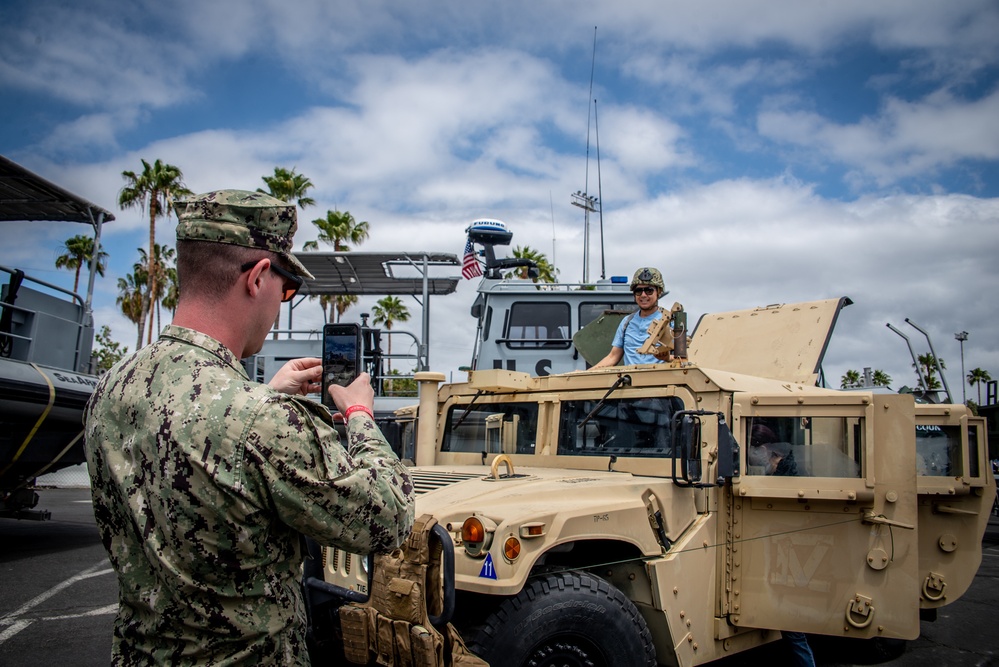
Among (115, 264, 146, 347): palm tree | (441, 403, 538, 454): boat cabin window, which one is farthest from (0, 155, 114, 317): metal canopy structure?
(115, 264, 146, 347): palm tree

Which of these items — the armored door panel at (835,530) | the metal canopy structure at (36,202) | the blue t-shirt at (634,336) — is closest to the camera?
the armored door panel at (835,530)

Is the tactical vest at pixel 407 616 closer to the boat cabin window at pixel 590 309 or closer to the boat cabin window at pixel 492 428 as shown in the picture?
the boat cabin window at pixel 492 428

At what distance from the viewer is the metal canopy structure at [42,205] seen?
7930 millimetres

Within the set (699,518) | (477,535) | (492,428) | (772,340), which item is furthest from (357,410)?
(772,340)

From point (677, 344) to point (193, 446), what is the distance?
3435 mm

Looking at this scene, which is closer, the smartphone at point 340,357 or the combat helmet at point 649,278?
the smartphone at point 340,357

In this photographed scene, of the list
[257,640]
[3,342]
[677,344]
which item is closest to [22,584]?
[3,342]

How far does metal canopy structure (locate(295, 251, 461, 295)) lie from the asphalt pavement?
4225 mm

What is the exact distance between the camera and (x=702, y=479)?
387 cm

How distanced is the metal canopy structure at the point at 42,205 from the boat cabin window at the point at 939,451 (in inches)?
307

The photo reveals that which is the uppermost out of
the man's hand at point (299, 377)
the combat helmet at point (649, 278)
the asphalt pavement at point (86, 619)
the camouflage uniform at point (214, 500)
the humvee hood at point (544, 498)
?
the combat helmet at point (649, 278)

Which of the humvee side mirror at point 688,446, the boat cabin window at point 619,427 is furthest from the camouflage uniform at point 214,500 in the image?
the boat cabin window at point 619,427

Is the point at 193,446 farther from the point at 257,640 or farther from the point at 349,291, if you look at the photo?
the point at 349,291

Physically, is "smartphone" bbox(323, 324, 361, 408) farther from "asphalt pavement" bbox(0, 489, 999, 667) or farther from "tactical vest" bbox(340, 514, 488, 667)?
"asphalt pavement" bbox(0, 489, 999, 667)
